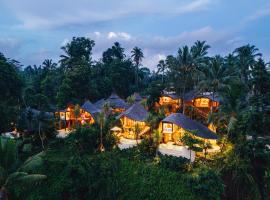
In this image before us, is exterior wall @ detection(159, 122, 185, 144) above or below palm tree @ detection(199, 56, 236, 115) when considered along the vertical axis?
below

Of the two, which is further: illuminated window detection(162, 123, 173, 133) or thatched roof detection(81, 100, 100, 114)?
thatched roof detection(81, 100, 100, 114)

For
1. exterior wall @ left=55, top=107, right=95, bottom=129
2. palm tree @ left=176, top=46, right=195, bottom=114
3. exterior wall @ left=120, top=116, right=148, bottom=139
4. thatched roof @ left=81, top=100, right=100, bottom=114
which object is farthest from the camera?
→ thatched roof @ left=81, top=100, right=100, bottom=114

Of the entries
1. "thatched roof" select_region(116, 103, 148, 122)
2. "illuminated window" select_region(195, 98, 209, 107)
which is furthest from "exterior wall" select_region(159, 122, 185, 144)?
"illuminated window" select_region(195, 98, 209, 107)

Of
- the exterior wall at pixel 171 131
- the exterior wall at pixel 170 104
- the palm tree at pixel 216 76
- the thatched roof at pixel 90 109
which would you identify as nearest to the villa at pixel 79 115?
the thatched roof at pixel 90 109

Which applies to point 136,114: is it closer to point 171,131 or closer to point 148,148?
point 171,131

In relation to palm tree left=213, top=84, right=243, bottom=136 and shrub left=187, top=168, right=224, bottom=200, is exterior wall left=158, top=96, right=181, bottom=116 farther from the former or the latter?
shrub left=187, top=168, right=224, bottom=200


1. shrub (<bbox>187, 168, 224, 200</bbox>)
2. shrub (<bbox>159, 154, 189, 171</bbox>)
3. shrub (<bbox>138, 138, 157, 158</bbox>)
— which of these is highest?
shrub (<bbox>138, 138, 157, 158</bbox>)

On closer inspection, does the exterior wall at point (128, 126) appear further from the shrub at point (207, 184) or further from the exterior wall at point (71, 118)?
the shrub at point (207, 184)

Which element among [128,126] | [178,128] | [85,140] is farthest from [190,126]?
[85,140]

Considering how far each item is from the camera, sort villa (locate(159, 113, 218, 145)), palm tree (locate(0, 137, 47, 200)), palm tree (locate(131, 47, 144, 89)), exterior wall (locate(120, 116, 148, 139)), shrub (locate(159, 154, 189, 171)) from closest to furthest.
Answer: palm tree (locate(0, 137, 47, 200)), shrub (locate(159, 154, 189, 171)), villa (locate(159, 113, 218, 145)), exterior wall (locate(120, 116, 148, 139)), palm tree (locate(131, 47, 144, 89))
